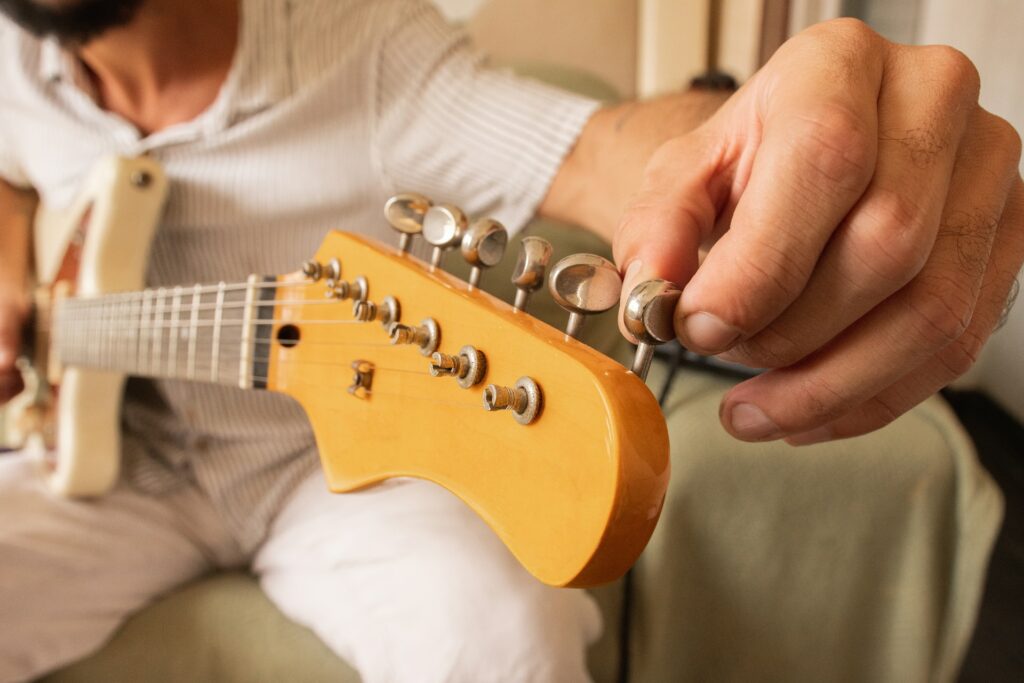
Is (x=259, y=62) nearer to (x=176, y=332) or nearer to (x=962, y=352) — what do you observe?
(x=176, y=332)

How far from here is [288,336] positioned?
0.44 m

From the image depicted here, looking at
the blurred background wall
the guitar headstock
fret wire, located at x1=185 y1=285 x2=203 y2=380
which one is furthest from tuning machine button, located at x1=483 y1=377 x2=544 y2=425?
the blurred background wall

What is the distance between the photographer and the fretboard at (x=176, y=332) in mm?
456

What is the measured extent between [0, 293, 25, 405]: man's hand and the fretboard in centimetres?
6

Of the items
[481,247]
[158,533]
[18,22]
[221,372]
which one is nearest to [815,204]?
[481,247]

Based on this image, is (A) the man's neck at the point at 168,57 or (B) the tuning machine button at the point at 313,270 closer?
(B) the tuning machine button at the point at 313,270

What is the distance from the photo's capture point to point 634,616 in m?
0.64

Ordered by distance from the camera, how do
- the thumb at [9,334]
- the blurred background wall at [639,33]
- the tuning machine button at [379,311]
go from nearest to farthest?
the tuning machine button at [379,311]
the thumb at [9,334]
the blurred background wall at [639,33]

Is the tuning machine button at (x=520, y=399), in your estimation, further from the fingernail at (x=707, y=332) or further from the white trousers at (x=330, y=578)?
the white trousers at (x=330, y=578)

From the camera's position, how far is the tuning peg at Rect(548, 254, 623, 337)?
26 centimetres

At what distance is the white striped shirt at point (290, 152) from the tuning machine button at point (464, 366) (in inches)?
12.5

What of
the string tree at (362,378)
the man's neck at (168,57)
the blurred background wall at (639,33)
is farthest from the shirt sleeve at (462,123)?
the blurred background wall at (639,33)

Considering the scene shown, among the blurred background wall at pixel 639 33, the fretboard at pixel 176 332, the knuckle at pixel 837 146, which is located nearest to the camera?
the knuckle at pixel 837 146

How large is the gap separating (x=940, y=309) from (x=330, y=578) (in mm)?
510
